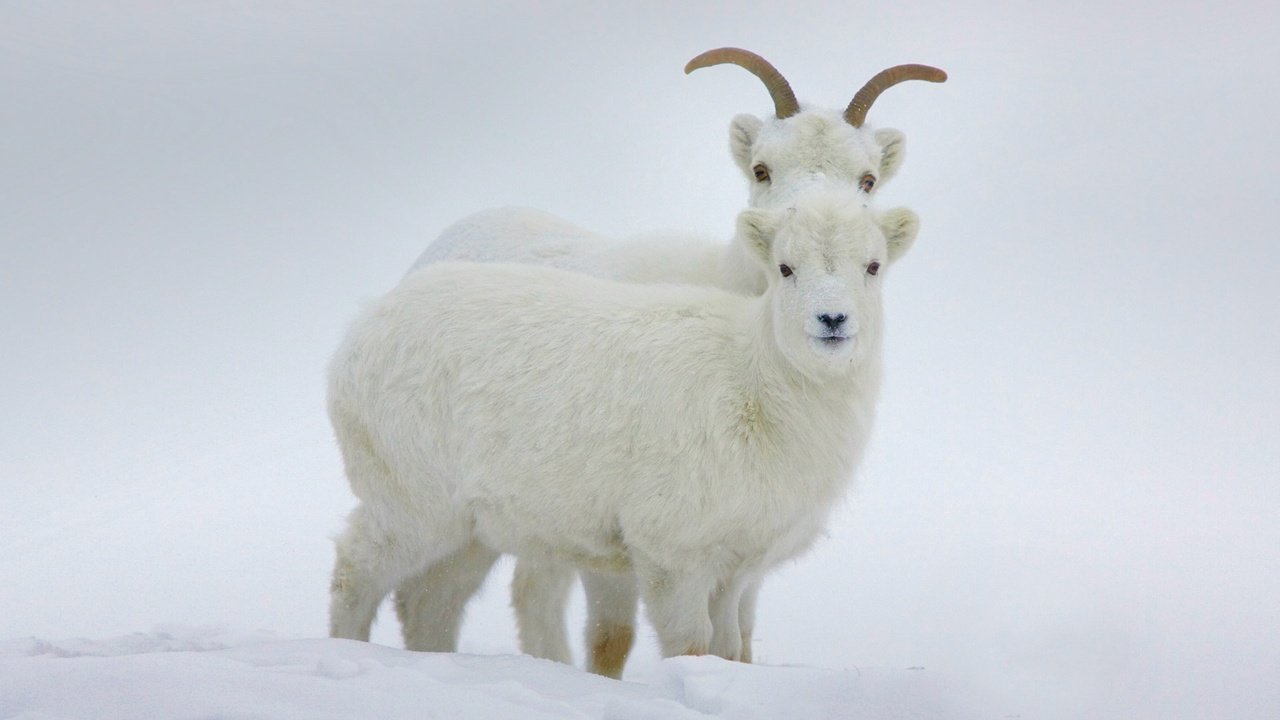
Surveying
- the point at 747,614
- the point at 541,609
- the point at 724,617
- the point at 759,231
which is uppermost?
the point at 759,231

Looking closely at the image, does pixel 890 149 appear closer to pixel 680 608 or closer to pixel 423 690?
pixel 680 608

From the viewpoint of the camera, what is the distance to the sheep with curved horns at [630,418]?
21.7 ft

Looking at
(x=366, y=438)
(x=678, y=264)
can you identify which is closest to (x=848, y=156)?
(x=678, y=264)

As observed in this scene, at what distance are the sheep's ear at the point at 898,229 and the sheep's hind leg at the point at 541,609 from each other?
3.33m

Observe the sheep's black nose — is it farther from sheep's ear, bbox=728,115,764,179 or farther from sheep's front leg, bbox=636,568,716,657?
sheep's ear, bbox=728,115,764,179

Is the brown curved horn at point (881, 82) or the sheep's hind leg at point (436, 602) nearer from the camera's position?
the sheep's hind leg at point (436, 602)

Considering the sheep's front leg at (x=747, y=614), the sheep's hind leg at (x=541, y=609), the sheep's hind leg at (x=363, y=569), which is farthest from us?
the sheep's hind leg at (x=541, y=609)

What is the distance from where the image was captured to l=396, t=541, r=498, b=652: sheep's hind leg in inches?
316

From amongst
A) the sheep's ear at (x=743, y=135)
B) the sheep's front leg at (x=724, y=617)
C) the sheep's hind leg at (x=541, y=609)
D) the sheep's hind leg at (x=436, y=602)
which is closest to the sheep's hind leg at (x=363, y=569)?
the sheep's hind leg at (x=436, y=602)

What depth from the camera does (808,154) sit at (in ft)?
26.9

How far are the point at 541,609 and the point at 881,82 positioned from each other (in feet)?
13.6

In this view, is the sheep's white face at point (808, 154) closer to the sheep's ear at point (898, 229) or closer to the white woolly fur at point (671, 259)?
the white woolly fur at point (671, 259)

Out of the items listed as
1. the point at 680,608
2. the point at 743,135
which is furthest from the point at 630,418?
the point at 743,135

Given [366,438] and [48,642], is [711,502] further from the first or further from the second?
[48,642]
